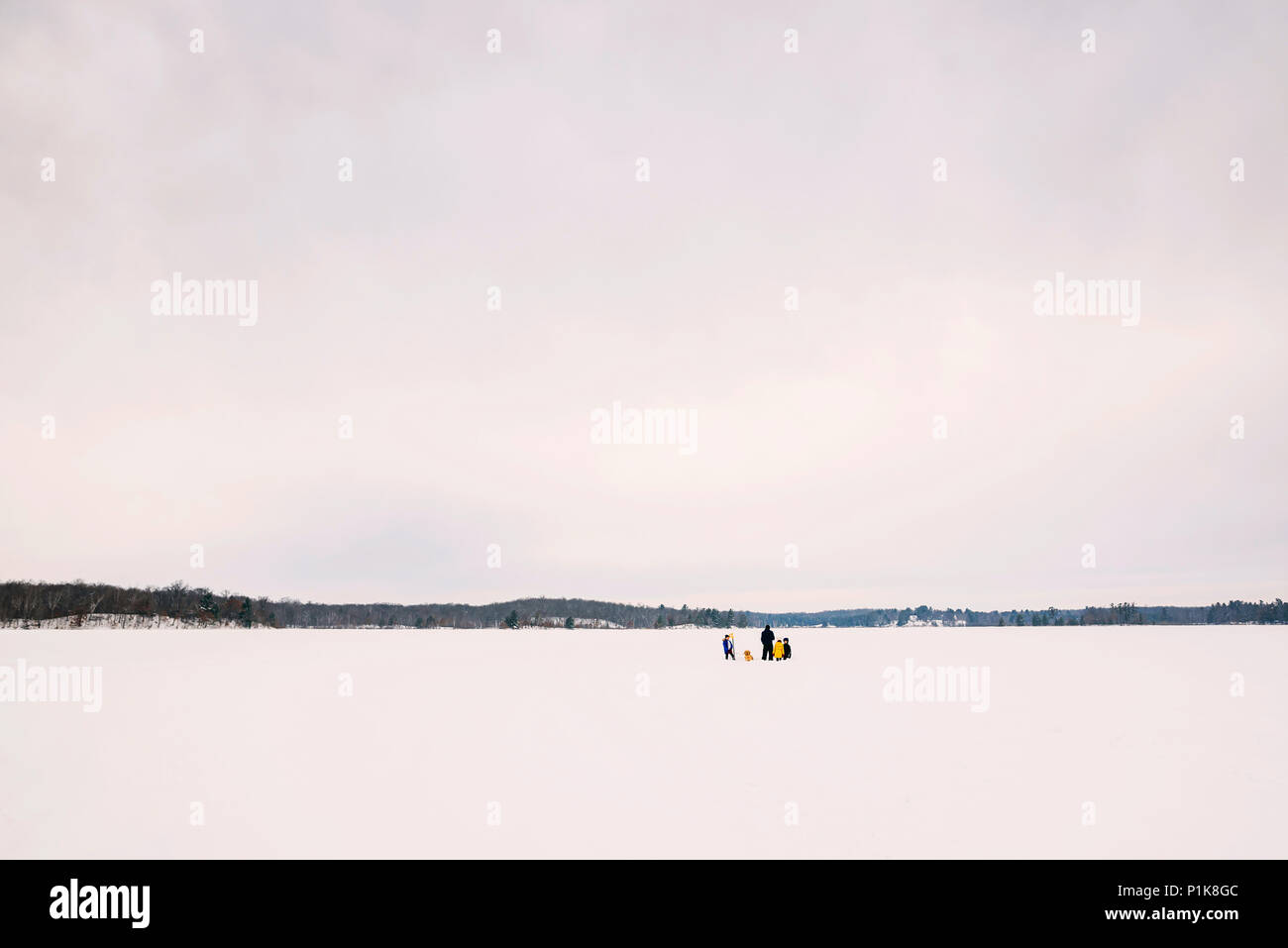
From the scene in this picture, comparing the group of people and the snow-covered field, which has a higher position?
the snow-covered field

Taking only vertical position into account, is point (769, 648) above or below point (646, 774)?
below

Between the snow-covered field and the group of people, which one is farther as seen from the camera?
the group of people

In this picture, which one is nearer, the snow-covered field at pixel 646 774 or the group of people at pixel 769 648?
the snow-covered field at pixel 646 774

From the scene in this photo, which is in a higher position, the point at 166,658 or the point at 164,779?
the point at 164,779

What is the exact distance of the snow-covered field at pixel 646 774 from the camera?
7613mm

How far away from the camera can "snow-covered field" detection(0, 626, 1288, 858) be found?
7.61 meters

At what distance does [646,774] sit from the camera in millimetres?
10070

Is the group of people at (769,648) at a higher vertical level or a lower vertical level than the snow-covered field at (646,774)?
lower

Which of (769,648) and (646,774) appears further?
(769,648)
